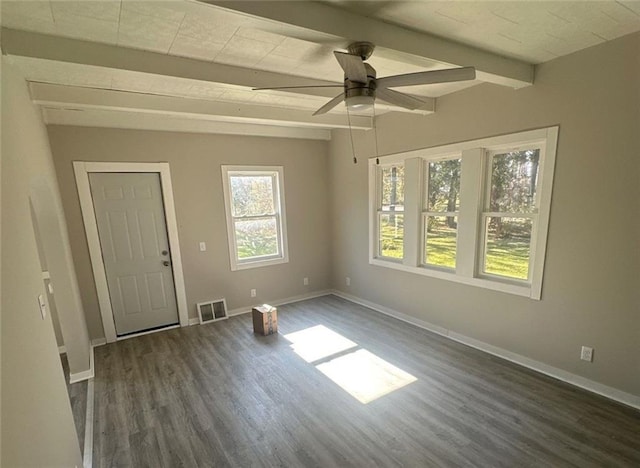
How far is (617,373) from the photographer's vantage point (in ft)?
7.70

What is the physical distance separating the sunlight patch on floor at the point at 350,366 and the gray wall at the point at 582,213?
3.82 feet

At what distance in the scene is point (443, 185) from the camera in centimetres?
351

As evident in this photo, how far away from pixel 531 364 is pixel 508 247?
1122 millimetres

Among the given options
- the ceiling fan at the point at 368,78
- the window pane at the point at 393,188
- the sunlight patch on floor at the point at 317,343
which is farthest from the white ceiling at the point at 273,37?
the sunlight patch on floor at the point at 317,343

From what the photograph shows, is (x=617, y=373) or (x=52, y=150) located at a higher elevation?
(x=52, y=150)

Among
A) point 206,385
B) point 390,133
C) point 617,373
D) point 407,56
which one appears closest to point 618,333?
point 617,373

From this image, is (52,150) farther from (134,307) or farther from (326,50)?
(326,50)

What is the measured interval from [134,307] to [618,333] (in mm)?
4995

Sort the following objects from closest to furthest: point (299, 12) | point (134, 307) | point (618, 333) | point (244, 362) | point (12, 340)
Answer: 1. point (12, 340)
2. point (299, 12)
3. point (618, 333)
4. point (244, 362)
5. point (134, 307)

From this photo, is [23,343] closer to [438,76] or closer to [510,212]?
[438,76]

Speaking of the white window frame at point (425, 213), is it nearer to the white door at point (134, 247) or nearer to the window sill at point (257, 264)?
the window sill at point (257, 264)

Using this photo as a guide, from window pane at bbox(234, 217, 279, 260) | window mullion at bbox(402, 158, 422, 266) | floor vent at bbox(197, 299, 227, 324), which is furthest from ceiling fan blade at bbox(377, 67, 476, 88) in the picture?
floor vent at bbox(197, 299, 227, 324)

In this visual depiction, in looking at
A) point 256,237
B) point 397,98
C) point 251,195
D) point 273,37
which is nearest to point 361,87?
point 397,98

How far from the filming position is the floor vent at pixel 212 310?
424 centimetres
